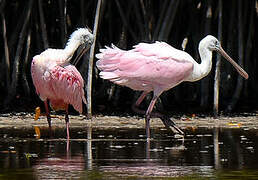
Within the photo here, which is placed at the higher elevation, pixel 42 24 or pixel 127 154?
pixel 42 24

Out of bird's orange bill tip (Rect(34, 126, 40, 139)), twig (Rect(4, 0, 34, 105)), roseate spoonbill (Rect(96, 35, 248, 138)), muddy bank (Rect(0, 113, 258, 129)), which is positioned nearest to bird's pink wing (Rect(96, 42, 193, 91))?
roseate spoonbill (Rect(96, 35, 248, 138))

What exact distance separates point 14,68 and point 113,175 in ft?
27.4

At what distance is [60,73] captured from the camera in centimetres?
1356

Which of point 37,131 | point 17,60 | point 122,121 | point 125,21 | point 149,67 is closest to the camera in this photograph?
point 149,67

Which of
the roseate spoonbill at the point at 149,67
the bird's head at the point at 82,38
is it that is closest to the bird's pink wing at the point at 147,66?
the roseate spoonbill at the point at 149,67

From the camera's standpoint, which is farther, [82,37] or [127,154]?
[82,37]

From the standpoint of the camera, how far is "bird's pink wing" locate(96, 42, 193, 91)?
13726 mm

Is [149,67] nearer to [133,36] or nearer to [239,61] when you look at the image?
[239,61]

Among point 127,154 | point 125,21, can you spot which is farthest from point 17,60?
point 127,154

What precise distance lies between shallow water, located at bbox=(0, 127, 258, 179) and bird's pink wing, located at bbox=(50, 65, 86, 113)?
527 mm

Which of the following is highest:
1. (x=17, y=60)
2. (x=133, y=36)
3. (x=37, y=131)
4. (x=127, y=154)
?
(x=133, y=36)

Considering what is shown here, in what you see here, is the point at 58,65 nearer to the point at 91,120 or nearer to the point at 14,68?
the point at 91,120

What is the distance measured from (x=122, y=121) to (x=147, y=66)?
229cm

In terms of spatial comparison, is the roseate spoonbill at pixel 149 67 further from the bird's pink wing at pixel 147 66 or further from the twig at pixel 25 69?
the twig at pixel 25 69
